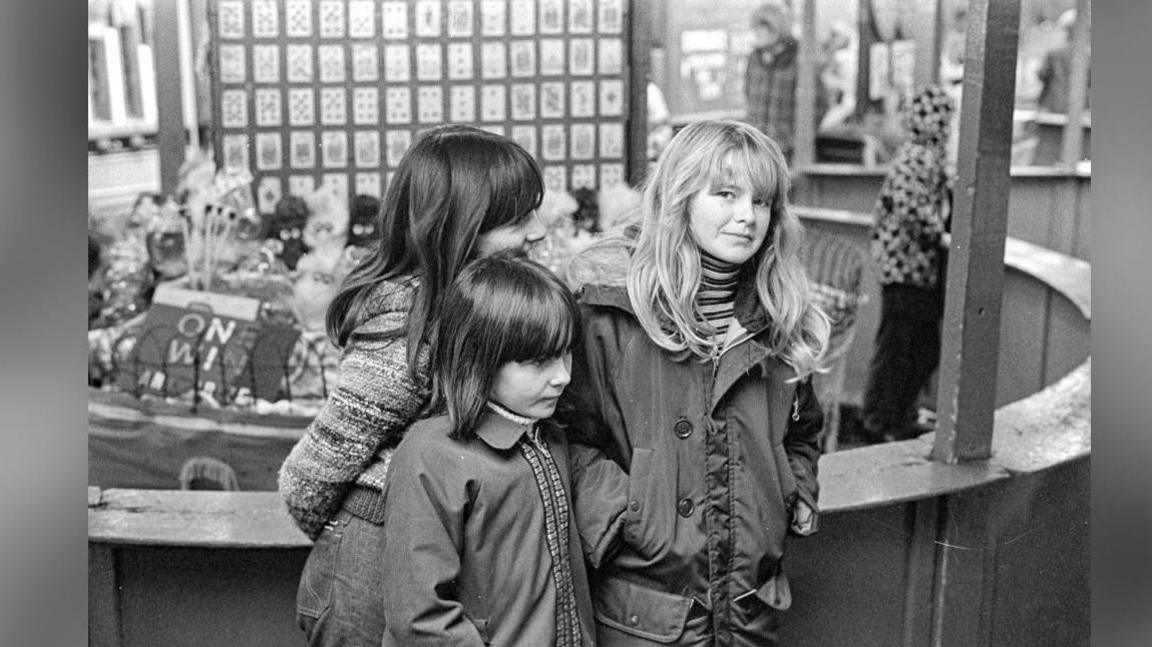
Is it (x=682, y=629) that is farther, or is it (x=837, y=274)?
(x=837, y=274)

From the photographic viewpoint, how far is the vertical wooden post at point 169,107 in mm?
4105

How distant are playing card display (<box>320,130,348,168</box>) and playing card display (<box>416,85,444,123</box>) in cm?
26

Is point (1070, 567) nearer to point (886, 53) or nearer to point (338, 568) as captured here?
point (338, 568)

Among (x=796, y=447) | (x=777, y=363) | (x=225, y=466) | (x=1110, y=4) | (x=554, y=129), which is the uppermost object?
(x=1110, y=4)

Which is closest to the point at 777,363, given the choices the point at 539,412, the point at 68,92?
the point at 539,412

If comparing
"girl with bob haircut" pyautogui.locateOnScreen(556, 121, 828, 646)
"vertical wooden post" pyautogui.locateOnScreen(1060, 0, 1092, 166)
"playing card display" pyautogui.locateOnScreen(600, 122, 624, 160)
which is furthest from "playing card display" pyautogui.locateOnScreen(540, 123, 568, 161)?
"vertical wooden post" pyautogui.locateOnScreen(1060, 0, 1092, 166)

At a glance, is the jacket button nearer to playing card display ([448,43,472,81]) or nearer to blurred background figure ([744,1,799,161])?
playing card display ([448,43,472,81])

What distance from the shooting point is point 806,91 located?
267 inches

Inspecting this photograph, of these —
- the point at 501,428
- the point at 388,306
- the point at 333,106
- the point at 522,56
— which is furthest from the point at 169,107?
the point at 501,428

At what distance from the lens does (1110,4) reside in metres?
2.03

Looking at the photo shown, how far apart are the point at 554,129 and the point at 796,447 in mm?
2336

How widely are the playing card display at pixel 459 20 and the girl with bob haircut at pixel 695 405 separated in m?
2.26

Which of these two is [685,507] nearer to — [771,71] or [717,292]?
[717,292]

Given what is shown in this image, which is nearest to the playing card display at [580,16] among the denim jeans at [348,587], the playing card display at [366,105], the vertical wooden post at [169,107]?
the playing card display at [366,105]
